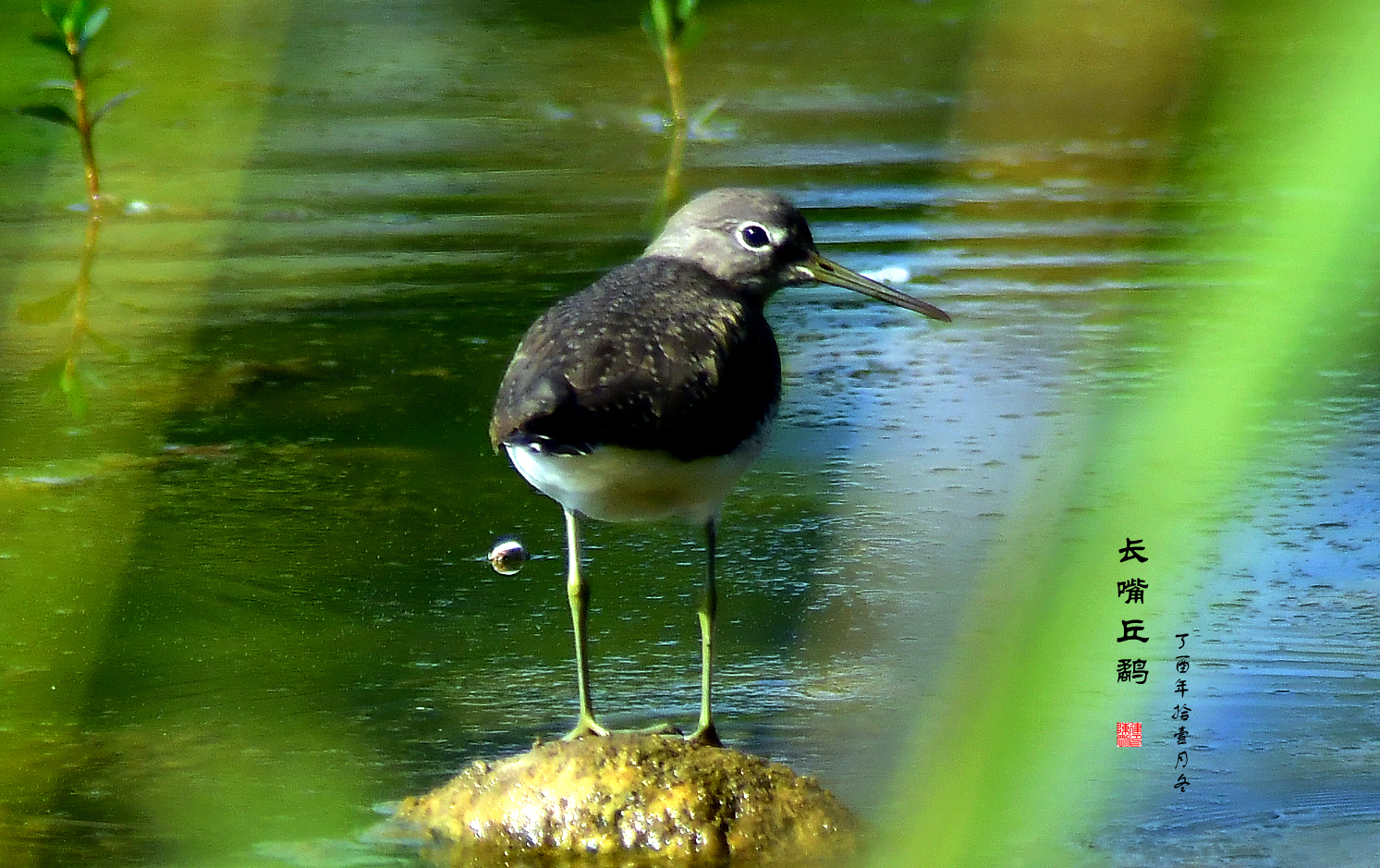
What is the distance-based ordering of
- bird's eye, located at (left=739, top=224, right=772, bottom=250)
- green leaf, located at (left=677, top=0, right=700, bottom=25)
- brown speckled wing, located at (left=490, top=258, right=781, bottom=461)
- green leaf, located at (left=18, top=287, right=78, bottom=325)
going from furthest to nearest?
green leaf, located at (left=677, top=0, right=700, bottom=25)
green leaf, located at (left=18, top=287, right=78, bottom=325)
bird's eye, located at (left=739, top=224, right=772, bottom=250)
brown speckled wing, located at (left=490, top=258, right=781, bottom=461)

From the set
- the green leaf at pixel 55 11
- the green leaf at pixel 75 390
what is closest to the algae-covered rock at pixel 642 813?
the green leaf at pixel 75 390

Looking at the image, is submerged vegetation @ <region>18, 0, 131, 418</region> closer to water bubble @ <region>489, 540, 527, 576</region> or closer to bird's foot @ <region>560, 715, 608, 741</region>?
water bubble @ <region>489, 540, 527, 576</region>

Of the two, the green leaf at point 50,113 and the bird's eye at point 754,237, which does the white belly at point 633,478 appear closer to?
the bird's eye at point 754,237

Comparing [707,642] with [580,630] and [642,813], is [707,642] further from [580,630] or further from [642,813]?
[642,813]

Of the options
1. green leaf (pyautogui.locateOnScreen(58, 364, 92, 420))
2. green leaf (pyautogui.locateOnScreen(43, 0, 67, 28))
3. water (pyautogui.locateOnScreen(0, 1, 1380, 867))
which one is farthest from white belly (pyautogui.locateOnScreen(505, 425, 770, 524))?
green leaf (pyautogui.locateOnScreen(43, 0, 67, 28))

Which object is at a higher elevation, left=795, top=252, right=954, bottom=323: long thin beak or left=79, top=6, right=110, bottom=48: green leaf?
left=795, top=252, right=954, bottom=323: long thin beak

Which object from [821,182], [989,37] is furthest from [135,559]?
[989,37]
